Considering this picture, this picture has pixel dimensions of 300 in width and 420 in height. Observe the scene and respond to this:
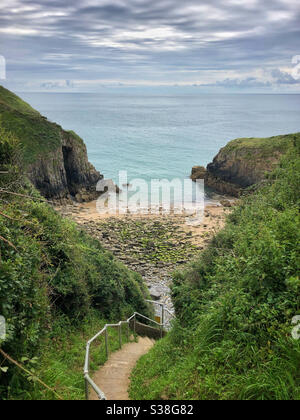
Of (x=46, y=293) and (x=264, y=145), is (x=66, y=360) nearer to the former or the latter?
(x=46, y=293)

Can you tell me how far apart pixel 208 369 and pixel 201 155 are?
251ft

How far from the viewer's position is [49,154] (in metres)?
39.5

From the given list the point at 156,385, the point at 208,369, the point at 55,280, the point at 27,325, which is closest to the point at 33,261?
the point at 27,325

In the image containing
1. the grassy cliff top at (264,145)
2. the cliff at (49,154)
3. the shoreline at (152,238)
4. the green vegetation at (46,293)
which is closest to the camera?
the green vegetation at (46,293)

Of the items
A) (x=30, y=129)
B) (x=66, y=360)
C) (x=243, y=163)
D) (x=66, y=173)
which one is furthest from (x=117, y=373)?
(x=243, y=163)

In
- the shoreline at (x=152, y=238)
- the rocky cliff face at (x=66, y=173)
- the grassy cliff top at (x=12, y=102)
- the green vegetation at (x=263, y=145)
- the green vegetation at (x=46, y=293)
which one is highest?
the grassy cliff top at (x=12, y=102)

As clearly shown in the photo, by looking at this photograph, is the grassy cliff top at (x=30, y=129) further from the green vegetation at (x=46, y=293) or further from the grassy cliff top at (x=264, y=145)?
the green vegetation at (x=46, y=293)

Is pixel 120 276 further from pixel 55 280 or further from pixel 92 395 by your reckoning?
pixel 92 395

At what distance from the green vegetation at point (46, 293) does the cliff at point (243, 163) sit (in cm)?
3268

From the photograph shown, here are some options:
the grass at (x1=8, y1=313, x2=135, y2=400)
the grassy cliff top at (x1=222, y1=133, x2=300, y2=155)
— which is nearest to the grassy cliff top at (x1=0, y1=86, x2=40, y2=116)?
the grassy cliff top at (x1=222, y1=133, x2=300, y2=155)

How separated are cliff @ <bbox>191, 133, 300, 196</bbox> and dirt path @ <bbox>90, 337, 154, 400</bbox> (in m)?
35.3

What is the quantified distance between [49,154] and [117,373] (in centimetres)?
3456

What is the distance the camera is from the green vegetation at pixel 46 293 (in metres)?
5.33

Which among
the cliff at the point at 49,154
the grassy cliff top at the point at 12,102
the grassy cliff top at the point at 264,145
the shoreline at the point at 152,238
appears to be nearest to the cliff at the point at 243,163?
the grassy cliff top at the point at 264,145
